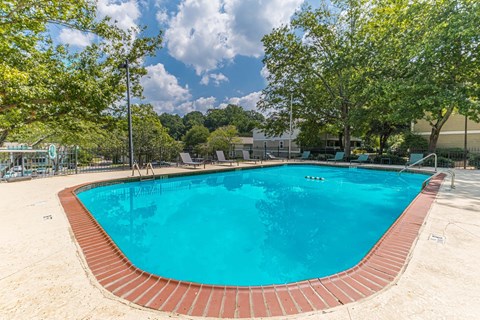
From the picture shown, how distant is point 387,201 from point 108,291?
299 inches

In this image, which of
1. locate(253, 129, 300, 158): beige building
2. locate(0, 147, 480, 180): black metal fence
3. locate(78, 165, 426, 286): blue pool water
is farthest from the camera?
locate(253, 129, 300, 158): beige building

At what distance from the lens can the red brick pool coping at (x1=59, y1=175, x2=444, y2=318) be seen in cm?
183

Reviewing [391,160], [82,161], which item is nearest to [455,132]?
[391,160]

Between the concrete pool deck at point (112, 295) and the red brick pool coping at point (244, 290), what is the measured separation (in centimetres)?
9

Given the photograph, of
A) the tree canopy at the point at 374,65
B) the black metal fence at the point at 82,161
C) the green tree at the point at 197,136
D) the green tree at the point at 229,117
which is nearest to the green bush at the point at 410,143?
the black metal fence at the point at 82,161

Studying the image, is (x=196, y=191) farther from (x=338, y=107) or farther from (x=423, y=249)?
(x=338, y=107)

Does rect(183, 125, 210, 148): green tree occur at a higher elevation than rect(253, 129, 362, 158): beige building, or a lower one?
higher

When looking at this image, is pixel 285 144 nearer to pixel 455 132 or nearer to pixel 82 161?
pixel 455 132

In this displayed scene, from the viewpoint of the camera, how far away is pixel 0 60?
8727 mm

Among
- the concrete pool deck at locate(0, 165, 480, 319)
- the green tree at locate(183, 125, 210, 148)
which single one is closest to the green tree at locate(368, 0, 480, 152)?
the concrete pool deck at locate(0, 165, 480, 319)

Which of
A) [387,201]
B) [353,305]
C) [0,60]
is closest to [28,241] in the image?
[353,305]

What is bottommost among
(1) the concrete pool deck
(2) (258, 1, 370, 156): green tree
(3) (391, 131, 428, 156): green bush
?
(1) the concrete pool deck

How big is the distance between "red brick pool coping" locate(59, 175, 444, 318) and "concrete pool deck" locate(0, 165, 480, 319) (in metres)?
0.09

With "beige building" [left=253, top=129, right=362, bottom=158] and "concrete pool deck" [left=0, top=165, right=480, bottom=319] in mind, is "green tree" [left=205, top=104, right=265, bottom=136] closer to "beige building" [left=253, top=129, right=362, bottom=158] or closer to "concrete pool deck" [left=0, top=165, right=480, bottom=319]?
"beige building" [left=253, top=129, right=362, bottom=158]
